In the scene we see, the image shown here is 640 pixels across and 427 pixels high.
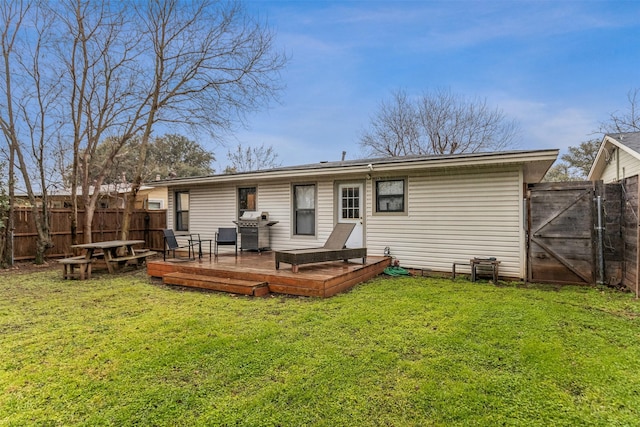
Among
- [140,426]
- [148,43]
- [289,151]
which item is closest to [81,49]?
[148,43]

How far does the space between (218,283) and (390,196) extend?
4377 millimetres

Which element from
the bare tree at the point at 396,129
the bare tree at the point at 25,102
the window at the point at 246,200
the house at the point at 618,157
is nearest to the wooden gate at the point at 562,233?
the house at the point at 618,157

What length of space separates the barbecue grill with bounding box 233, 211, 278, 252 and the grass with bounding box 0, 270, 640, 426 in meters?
3.89

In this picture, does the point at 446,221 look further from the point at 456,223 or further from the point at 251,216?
the point at 251,216

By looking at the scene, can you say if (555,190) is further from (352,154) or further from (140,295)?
(352,154)

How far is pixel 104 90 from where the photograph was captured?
10.2m

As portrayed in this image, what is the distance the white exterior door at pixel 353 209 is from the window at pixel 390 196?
43 centimetres

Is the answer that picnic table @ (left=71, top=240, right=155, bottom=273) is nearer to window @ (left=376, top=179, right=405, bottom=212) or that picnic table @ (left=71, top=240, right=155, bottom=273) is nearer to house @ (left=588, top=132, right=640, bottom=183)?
window @ (left=376, top=179, right=405, bottom=212)

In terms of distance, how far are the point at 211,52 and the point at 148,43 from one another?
192 centimetres

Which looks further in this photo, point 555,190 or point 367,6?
point 367,6

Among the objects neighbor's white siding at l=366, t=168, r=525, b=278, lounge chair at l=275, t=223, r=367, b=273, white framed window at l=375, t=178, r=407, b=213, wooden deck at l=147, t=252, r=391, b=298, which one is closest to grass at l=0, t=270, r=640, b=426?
wooden deck at l=147, t=252, r=391, b=298

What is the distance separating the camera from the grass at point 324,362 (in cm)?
215

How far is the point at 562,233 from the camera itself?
20.0ft

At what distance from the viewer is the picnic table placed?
7.32 m
